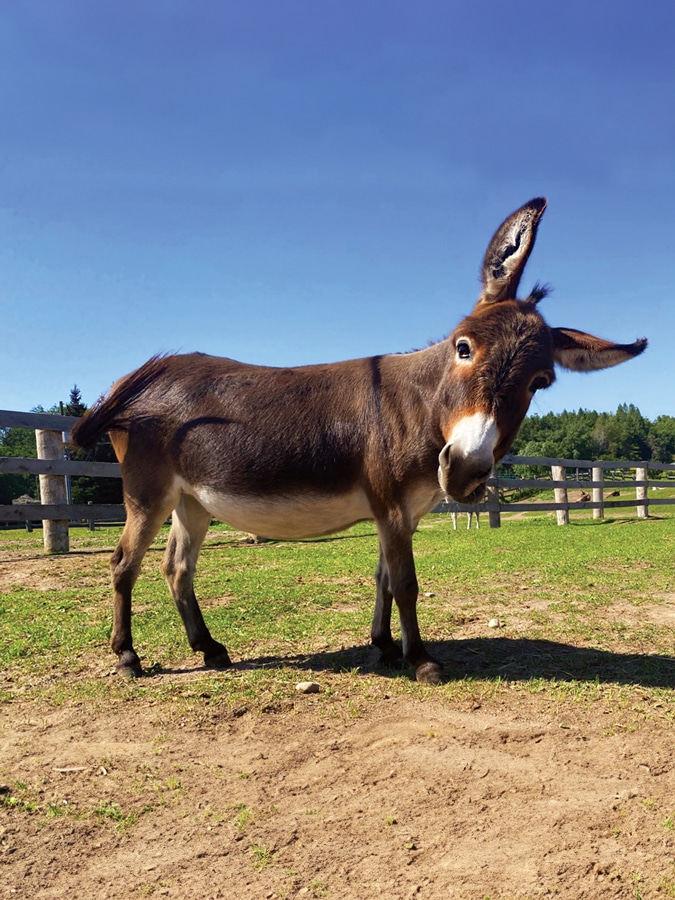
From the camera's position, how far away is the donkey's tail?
14.7ft

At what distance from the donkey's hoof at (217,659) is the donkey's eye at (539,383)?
2655 millimetres

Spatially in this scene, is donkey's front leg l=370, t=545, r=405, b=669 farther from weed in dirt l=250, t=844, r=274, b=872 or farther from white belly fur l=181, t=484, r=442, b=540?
weed in dirt l=250, t=844, r=274, b=872

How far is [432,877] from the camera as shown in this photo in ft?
5.98

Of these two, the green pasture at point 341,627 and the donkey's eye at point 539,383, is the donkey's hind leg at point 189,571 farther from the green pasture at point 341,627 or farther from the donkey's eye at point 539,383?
the donkey's eye at point 539,383

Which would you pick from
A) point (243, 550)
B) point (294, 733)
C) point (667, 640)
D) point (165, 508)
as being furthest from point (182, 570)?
point (243, 550)

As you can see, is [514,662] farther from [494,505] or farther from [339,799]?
[494,505]

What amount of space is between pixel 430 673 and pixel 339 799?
142 centimetres

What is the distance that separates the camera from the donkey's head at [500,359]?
3.29 metres

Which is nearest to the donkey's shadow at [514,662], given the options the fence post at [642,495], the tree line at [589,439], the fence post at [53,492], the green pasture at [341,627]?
the green pasture at [341,627]

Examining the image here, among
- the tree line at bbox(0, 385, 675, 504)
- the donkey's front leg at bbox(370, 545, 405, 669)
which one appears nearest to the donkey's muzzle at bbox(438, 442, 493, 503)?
the donkey's front leg at bbox(370, 545, 405, 669)

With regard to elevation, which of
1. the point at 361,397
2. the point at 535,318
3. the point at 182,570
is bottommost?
the point at 182,570

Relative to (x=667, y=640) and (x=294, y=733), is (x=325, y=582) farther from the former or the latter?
(x=294, y=733)

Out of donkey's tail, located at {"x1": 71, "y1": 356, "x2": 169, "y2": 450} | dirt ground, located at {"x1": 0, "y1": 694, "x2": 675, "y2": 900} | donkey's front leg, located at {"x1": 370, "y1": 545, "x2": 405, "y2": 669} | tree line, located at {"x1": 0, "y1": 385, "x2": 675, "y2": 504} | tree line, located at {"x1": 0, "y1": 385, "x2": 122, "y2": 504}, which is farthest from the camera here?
tree line, located at {"x1": 0, "y1": 385, "x2": 675, "y2": 504}

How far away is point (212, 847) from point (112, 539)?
33.7 ft
